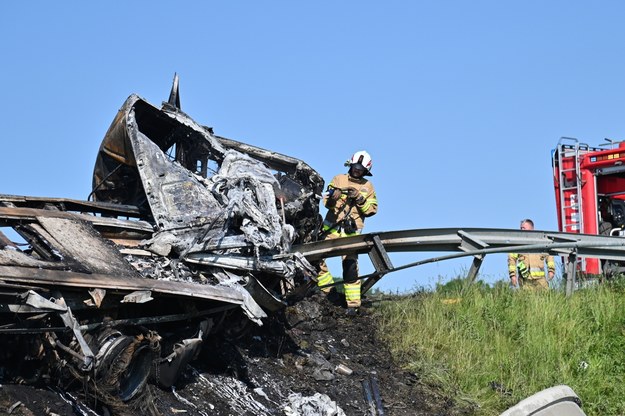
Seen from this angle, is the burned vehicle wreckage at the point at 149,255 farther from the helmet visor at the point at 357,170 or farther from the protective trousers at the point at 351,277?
the helmet visor at the point at 357,170

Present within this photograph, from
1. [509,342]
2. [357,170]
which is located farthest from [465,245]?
[357,170]

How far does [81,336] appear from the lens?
253 inches

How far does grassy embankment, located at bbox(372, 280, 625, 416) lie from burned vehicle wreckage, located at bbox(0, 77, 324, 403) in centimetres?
165

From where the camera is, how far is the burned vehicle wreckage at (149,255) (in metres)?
6.80

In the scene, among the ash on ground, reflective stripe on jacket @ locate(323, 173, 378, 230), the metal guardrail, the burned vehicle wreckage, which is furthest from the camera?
reflective stripe on jacket @ locate(323, 173, 378, 230)

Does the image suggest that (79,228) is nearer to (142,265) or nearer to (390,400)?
(142,265)

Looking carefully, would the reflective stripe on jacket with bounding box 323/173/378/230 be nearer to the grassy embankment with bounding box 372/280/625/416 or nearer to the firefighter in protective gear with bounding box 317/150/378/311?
the firefighter in protective gear with bounding box 317/150/378/311

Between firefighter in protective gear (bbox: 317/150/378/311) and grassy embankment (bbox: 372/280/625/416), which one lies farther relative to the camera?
firefighter in protective gear (bbox: 317/150/378/311)

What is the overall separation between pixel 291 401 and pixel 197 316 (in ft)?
3.82

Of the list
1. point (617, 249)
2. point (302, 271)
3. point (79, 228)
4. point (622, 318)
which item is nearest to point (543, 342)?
point (622, 318)

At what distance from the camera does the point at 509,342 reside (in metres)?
10.4

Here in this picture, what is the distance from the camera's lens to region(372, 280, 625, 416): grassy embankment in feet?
31.5

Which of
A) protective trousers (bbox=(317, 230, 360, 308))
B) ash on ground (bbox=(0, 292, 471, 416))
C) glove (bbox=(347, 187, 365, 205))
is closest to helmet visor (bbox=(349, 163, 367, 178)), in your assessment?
glove (bbox=(347, 187, 365, 205))

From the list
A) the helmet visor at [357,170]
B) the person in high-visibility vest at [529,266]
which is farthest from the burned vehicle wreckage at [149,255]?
the person in high-visibility vest at [529,266]
